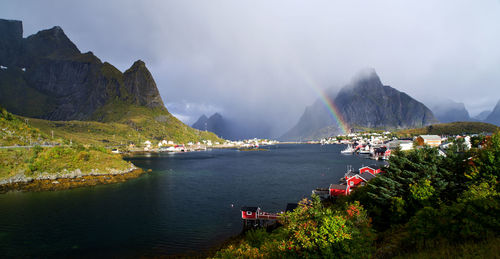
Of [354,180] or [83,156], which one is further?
[83,156]

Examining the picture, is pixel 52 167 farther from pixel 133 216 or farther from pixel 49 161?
pixel 133 216

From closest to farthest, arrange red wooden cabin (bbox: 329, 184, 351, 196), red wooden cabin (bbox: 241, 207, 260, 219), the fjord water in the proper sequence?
the fjord water < red wooden cabin (bbox: 241, 207, 260, 219) < red wooden cabin (bbox: 329, 184, 351, 196)

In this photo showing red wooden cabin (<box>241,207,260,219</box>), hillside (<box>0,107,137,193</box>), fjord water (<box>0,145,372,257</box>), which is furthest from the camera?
hillside (<box>0,107,137,193</box>)

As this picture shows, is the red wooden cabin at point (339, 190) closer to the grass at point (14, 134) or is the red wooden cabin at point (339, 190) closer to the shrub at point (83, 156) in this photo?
the shrub at point (83, 156)

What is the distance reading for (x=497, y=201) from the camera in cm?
1170

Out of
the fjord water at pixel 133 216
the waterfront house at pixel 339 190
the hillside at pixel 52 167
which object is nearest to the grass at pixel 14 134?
the hillside at pixel 52 167

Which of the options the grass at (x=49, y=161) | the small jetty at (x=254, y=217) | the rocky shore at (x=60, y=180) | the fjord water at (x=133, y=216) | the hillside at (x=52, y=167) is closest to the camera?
the fjord water at (x=133, y=216)

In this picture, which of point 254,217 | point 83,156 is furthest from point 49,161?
point 254,217

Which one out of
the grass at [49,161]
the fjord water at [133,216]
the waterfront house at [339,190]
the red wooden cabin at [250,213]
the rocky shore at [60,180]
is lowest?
the fjord water at [133,216]

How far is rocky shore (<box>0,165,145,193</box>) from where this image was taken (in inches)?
1923

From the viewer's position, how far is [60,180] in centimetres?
5350

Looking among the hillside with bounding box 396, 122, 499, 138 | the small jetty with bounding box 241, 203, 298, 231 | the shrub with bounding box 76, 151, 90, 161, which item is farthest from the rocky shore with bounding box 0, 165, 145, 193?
the hillside with bounding box 396, 122, 499, 138

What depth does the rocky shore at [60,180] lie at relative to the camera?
160ft

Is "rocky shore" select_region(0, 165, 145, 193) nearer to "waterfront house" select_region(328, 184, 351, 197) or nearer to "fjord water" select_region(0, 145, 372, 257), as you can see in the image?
"fjord water" select_region(0, 145, 372, 257)
